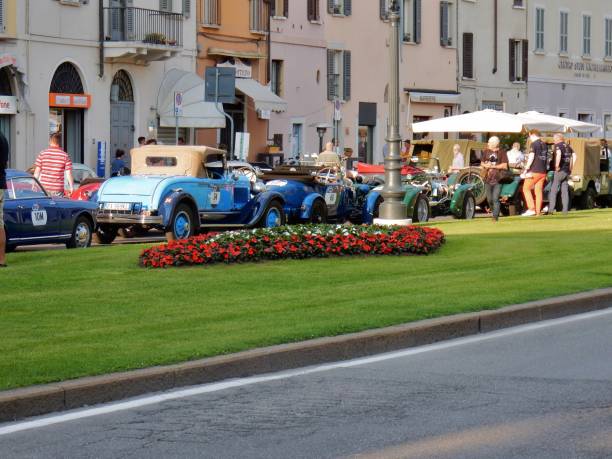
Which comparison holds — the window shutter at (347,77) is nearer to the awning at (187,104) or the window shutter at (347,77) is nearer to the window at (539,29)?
the awning at (187,104)

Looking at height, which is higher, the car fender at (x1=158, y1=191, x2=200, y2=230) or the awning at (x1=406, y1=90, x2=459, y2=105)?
the awning at (x1=406, y1=90, x2=459, y2=105)

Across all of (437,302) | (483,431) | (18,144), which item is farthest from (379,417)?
(18,144)

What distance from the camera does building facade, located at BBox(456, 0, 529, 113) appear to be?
207 ft

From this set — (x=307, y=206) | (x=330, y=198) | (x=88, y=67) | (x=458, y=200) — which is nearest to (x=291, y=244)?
(x=307, y=206)

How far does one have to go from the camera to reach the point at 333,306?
1416 centimetres

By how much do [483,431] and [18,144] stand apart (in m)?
30.5

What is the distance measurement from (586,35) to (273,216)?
157 ft

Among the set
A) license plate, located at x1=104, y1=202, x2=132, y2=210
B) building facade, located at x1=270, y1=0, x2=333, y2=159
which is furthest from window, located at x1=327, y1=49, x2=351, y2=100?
license plate, located at x1=104, y1=202, x2=132, y2=210

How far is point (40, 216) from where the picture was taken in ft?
76.0

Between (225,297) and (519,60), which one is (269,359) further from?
(519,60)

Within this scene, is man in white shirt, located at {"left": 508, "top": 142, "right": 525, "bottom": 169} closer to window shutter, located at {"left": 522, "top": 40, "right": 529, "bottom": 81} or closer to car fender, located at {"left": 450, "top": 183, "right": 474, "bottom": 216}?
car fender, located at {"left": 450, "top": 183, "right": 474, "bottom": 216}

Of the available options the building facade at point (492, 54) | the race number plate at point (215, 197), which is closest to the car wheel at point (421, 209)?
the race number plate at point (215, 197)

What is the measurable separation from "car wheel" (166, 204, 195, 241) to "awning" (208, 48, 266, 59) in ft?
72.5

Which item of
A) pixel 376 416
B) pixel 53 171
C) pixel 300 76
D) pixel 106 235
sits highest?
pixel 300 76
